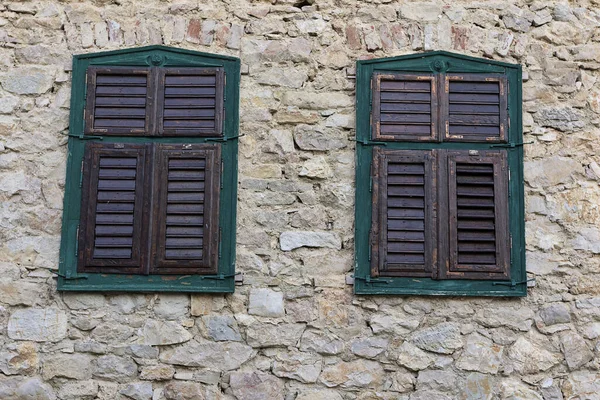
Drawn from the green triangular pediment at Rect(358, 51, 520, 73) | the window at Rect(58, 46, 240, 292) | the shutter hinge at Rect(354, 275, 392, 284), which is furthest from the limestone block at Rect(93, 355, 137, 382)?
the green triangular pediment at Rect(358, 51, 520, 73)

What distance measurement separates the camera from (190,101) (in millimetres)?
5156

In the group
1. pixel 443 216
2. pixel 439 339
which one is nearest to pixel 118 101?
pixel 443 216

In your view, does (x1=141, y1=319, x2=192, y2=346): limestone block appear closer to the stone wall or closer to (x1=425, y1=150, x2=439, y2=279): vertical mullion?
the stone wall

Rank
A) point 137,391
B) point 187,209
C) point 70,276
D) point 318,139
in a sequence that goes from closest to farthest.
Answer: point 137,391 → point 70,276 → point 187,209 → point 318,139

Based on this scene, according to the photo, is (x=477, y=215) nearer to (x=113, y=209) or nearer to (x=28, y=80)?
(x=113, y=209)

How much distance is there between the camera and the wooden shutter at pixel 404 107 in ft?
16.8

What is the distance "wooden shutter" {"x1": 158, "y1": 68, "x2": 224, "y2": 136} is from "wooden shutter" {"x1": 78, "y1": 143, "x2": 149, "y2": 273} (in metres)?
0.24

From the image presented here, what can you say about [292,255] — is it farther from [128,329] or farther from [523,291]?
[523,291]

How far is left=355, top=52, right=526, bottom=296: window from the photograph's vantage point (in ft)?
16.3

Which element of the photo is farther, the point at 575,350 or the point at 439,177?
the point at 439,177

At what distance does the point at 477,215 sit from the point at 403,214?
0.43 m

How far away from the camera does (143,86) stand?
5.18 meters

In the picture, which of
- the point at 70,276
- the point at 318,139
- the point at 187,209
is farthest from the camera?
the point at 318,139

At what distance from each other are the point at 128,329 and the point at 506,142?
8.12ft
